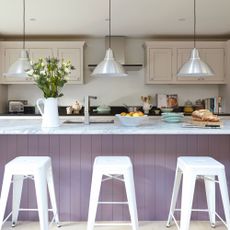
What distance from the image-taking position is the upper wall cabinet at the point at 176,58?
5.23 meters

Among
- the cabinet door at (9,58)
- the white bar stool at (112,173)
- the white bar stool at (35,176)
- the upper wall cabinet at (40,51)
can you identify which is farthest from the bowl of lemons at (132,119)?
the cabinet door at (9,58)

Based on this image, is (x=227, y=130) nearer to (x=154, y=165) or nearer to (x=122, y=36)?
(x=154, y=165)

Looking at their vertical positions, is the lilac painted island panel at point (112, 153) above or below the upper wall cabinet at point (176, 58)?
below

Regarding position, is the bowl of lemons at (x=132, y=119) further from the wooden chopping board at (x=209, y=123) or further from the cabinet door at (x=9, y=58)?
the cabinet door at (x=9, y=58)

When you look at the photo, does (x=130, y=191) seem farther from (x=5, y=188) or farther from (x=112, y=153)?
(x=5, y=188)

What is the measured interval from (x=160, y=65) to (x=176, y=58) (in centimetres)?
30

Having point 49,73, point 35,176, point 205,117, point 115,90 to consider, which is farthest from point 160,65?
point 35,176

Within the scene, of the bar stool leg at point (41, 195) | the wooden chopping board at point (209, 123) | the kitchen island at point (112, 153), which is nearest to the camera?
the bar stool leg at point (41, 195)

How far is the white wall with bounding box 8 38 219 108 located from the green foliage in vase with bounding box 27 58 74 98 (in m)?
3.04

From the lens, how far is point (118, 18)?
4324 millimetres

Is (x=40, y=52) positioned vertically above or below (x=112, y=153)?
above

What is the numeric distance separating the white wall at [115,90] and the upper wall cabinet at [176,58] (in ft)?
1.24

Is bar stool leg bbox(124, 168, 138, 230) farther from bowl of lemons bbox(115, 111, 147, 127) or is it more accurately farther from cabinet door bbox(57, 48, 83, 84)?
cabinet door bbox(57, 48, 83, 84)

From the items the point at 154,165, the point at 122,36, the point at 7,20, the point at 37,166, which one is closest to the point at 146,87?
the point at 122,36
